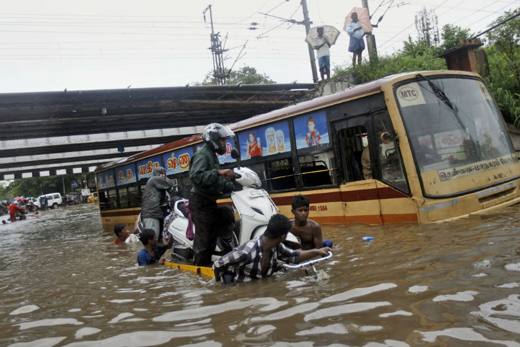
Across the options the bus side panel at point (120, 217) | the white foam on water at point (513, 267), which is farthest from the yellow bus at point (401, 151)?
the bus side panel at point (120, 217)

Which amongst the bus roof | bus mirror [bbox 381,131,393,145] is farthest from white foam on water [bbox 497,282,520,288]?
the bus roof

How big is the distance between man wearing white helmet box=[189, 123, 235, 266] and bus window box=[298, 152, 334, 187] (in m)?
3.59

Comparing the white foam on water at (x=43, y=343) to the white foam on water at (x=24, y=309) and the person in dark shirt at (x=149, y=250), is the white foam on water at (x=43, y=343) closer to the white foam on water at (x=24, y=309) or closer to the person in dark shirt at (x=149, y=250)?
the white foam on water at (x=24, y=309)

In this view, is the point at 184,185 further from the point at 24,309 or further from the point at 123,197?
the point at 24,309

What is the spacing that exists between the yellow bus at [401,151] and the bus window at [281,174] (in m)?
0.03

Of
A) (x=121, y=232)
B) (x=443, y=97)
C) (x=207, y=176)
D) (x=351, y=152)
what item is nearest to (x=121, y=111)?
(x=121, y=232)

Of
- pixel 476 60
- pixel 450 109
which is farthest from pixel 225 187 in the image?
pixel 476 60

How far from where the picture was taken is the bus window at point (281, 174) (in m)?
9.38

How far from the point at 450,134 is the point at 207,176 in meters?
4.26

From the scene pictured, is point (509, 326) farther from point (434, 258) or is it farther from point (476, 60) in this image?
point (476, 60)

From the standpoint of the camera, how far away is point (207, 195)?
526 cm

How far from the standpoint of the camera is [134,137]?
2138 centimetres

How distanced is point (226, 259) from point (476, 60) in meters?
15.4

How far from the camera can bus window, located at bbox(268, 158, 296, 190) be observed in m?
9.38
